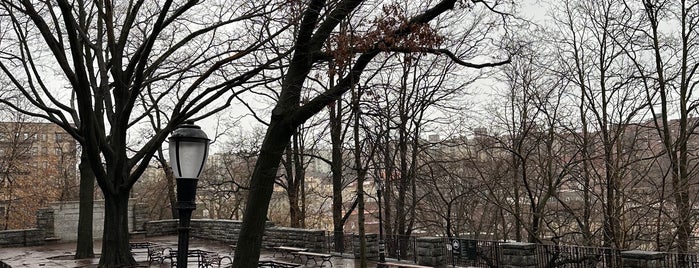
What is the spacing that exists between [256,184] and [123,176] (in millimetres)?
7970

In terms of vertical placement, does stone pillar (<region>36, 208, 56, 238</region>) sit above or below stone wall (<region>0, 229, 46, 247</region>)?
above

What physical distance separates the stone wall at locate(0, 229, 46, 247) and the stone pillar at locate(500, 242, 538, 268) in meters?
19.7

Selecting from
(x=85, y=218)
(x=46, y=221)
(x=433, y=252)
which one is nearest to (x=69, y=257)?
(x=85, y=218)

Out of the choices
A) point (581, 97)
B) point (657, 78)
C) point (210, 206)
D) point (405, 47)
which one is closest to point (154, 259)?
point (405, 47)

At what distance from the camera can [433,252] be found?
1532 centimetres

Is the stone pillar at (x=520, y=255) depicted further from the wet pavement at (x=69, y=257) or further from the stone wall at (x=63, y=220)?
the stone wall at (x=63, y=220)

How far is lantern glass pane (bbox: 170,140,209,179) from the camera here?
535cm

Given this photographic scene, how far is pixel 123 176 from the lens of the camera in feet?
49.0

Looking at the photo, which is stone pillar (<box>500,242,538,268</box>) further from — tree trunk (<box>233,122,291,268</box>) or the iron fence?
tree trunk (<box>233,122,291,268</box>)

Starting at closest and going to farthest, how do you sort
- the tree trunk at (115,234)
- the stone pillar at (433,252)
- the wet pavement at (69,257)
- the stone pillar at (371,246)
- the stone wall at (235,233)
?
the tree trunk at (115,234), the stone pillar at (433,252), the wet pavement at (69,257), the stone pillar at (371,246), the stone wall at (235,233)

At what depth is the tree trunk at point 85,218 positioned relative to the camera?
1830cm

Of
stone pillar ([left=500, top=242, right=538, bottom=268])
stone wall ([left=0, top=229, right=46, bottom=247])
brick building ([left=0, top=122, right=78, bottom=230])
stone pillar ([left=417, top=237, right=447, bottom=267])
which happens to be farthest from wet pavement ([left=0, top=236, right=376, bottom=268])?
brick building ([left=0, top=122, right=78, bottom=230])

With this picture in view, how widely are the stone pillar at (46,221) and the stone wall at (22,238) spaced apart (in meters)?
0.45

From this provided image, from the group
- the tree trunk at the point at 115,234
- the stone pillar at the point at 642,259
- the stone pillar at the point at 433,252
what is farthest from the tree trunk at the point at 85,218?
the stone pillar at the point at 642,259
